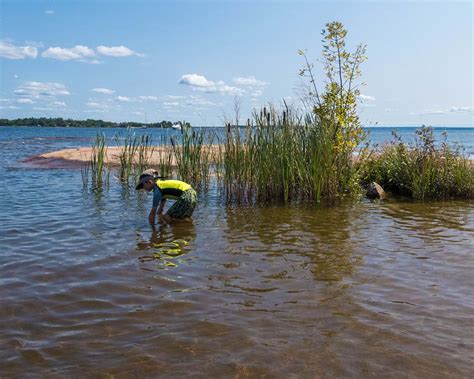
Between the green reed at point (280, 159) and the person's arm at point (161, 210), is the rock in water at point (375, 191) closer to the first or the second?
the green reed at point (280, 159)

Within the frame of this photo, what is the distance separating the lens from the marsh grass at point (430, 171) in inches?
495

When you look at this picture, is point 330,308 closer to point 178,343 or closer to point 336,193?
point 178,343

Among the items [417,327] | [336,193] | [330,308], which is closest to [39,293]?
[330,308]

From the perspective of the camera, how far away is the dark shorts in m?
9.44

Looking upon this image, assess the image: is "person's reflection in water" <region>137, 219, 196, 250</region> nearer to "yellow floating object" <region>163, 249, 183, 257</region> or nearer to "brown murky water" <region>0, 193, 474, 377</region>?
"brown murky water" <region>0, 193, 474, 377</region>

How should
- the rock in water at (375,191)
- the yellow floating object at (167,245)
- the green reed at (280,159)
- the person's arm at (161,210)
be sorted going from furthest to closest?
the rock in water at (375,191) → the green reed at (280,159) → the person's arm at (161,210) → the yellow floating object at (167,245)

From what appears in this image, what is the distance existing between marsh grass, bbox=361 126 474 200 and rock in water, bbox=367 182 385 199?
557 millimetres

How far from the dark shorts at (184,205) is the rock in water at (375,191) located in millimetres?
5792

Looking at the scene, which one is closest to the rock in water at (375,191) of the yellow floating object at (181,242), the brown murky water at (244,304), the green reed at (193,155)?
the brown murky water at (244,304)

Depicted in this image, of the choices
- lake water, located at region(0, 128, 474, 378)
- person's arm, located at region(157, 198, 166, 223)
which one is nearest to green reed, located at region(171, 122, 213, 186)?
lake water, located at region(0, 128, 474, 378)

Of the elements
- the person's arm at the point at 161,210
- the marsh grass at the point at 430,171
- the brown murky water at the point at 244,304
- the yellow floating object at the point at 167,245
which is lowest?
the brown murky water at the point at 244,304

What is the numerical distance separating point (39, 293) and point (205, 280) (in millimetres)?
2062

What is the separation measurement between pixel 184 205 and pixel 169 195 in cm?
37

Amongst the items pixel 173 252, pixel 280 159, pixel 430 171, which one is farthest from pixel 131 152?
pixel 430 171
